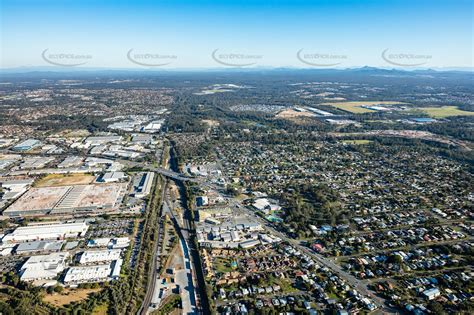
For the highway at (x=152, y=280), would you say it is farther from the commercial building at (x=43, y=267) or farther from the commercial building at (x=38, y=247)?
the commercial building at (x=38, y=247)

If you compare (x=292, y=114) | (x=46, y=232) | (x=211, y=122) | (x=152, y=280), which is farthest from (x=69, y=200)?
(x=292, y=114)

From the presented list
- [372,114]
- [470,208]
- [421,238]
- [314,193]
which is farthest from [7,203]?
[372,114]

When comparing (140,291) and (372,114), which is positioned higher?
(372,114)

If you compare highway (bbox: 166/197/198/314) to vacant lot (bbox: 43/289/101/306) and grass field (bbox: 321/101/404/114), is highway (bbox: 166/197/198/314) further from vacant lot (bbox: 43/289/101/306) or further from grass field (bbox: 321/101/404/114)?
grass field (bbox: 321/101/404/114)

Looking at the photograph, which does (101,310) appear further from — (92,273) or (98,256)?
(98,256)

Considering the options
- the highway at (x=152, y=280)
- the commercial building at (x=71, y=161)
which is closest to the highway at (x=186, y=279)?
the highway at (x=152, y=280)

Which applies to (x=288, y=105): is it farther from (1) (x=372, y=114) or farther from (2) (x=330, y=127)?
(2) (x=330, y=127)
